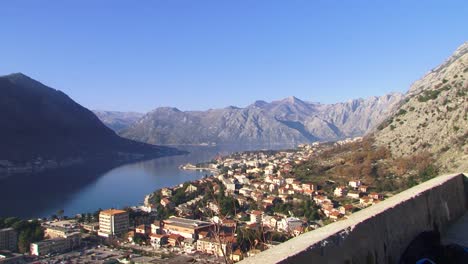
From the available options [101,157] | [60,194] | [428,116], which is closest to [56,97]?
[101,157]

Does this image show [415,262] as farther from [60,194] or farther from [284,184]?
[60,194]

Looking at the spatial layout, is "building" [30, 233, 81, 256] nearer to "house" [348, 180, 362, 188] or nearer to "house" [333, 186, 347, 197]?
"house" [333, 186, 347, 197]

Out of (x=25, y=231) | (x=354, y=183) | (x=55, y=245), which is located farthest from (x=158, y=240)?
(x=354, y=183)

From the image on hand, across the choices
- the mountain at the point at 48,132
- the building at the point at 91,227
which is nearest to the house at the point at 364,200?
the building at the point at 91,227

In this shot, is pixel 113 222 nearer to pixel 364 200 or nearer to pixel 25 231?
pixel 25 231

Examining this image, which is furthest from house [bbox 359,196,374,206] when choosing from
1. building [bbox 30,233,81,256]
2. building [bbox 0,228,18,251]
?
building [bbox 0,228,18,251]

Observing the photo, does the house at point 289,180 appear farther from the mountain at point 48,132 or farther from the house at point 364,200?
the mountain at point 48,132

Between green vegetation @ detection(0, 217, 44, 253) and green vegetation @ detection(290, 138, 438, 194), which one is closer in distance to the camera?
green vegetation @ detection(0, 217, 44, 253)
